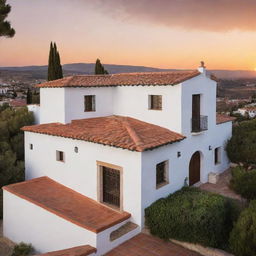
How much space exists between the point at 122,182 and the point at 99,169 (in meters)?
1.37

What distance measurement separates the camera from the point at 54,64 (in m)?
26.1

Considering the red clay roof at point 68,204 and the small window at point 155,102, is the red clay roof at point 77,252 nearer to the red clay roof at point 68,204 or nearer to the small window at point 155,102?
the red clay roof at point 68,204

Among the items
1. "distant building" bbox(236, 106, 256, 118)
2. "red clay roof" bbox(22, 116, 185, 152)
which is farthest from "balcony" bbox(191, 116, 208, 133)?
"distant building" bbox(236, 106, 256, 118)

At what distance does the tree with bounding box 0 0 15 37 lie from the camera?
14883mm

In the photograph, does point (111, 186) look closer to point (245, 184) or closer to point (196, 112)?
point (196, 112)

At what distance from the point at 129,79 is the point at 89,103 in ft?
8.54

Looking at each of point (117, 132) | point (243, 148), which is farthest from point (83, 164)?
point (243, 148)

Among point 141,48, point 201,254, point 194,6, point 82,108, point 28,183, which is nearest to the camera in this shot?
point 201,254

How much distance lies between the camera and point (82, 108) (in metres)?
15.8

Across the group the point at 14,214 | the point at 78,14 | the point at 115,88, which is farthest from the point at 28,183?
the point at 78,14

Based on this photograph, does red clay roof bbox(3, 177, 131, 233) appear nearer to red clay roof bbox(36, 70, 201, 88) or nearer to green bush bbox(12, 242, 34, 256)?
green bush bbox(12, 242, 34, 256)

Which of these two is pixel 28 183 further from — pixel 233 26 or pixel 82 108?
pixel 233 26

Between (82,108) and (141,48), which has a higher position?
(141,48)

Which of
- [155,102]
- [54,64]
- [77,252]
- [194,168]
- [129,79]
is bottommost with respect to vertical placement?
[77,252]
